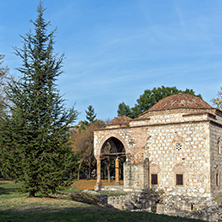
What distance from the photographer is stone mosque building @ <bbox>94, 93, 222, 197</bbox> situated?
21.9 m

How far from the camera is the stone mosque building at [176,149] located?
21938 millimetres

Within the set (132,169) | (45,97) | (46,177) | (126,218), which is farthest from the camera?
(132,169)

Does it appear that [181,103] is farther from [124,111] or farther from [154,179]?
[124,111]

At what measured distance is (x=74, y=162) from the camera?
15.7m

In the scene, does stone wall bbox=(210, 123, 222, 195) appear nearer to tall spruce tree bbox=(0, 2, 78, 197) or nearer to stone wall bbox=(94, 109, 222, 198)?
stone wall bbox=(94, 109, 222, 198)

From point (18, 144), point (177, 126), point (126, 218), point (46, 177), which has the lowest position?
point (126, 218)

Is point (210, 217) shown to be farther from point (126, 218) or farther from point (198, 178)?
point (126, 218)

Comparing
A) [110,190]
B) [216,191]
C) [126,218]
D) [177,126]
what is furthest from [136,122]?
[126,218]

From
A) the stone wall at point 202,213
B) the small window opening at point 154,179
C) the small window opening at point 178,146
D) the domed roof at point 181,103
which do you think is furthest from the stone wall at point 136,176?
the stone wall at point 202,213

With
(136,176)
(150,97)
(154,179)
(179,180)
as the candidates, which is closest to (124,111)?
(150,97)

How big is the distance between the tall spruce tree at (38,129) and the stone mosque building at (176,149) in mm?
9663

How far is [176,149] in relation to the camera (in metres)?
23.0

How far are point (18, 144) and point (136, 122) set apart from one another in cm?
1248

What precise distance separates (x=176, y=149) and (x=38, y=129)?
38.5ft
